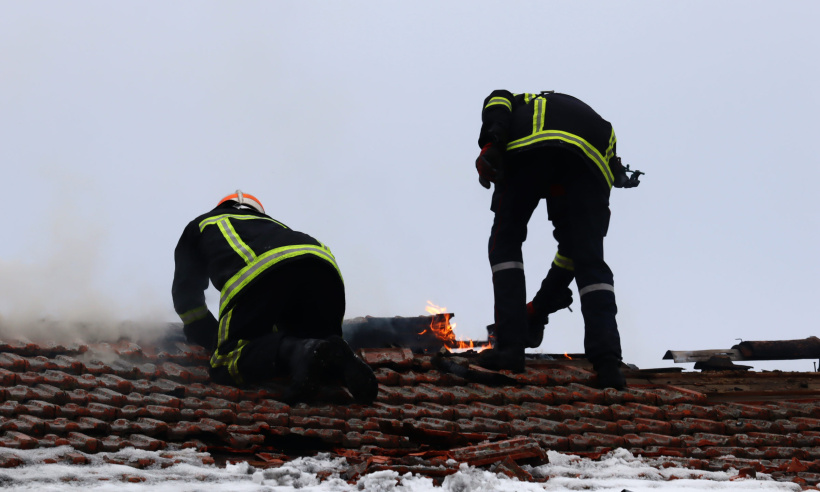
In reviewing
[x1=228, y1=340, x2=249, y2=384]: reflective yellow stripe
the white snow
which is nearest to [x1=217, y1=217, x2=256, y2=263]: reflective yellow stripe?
[x1=228, y1=340, x2=249, y2=384]: reflective yellow stripe

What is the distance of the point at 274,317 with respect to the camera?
4.66m

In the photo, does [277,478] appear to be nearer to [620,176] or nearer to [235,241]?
[235,241]

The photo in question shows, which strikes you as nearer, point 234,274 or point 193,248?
point 234,274

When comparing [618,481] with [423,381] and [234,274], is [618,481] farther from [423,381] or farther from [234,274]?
[234,274]

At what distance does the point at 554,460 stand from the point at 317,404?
1.26 m

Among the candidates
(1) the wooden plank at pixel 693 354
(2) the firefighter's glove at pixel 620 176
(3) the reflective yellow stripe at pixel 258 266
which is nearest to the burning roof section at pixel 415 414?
(3) the reflective yellow stripe at pixel 258 266

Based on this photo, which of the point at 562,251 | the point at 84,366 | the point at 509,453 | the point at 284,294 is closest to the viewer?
the point at 509,453

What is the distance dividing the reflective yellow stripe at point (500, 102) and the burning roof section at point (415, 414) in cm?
181

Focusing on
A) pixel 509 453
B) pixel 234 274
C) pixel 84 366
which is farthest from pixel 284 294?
pixel 509 453

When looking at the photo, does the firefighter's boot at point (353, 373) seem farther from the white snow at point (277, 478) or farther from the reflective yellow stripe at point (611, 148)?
the reflective yellow stripe at point (611, 148)

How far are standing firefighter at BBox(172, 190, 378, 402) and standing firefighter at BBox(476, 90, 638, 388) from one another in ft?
4.25

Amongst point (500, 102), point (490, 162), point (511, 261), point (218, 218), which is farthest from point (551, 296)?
point (218, 218)

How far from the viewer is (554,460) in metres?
→ 3.50

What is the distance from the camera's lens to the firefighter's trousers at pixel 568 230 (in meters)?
5.42
